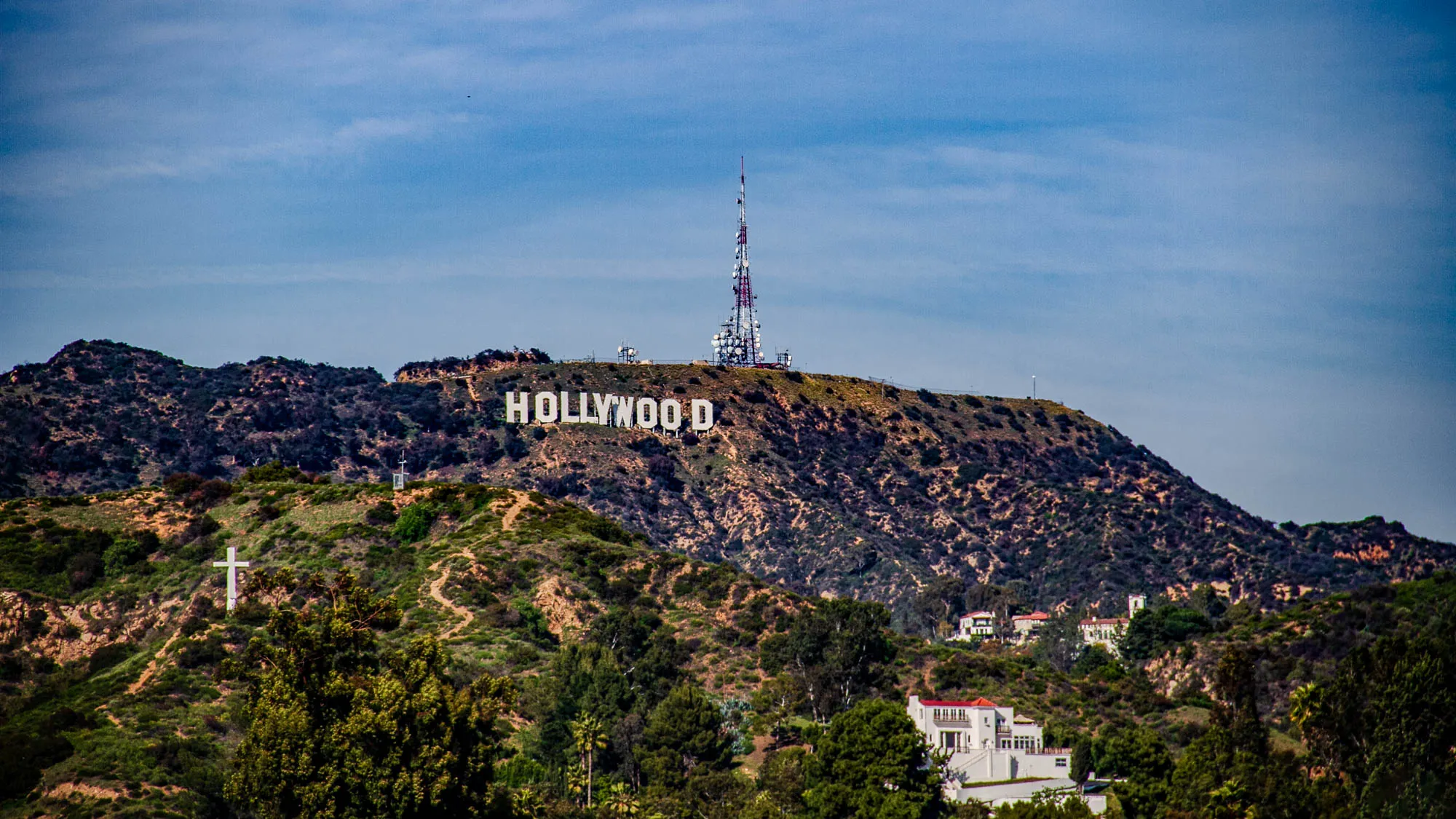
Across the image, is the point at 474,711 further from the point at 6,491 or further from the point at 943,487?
the point at 943,487

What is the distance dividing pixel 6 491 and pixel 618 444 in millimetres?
54800

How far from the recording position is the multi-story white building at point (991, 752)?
86938 millimetres

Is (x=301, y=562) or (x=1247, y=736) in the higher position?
(x=301, y=562)

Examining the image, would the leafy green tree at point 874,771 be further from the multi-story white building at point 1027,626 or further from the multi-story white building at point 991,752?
the multi-story white building at point 1027,626

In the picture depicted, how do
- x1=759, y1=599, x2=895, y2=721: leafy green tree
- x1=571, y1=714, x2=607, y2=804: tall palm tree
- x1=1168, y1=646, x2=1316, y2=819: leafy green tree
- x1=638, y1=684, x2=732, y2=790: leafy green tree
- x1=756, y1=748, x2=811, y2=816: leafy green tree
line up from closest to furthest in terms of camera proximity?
x1=1168, y1=646, x2=1316, y2=819: leafy green tree
x1=756, y1=748, x2=811, y2=816: leafy green tree
x1=571, y1=714, x2=607, y2=804: tall palm tree
x1=638, y1=684, x2=732, y2=790: leafy green tree
x1=759, y1=599, x2=895, y2=721: leafy green tree

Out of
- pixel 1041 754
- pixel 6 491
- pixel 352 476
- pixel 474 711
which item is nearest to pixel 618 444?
pixel 352 476

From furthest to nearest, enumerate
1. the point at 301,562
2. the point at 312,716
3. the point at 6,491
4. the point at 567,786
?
the point at 6,491 → the point at 301,562 → the point at 567,786 → the point at 312,716

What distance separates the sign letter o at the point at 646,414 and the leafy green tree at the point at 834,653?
73.8 m

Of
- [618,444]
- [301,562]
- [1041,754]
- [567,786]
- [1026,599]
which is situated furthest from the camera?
[618,444]

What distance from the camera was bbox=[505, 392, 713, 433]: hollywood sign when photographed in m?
188

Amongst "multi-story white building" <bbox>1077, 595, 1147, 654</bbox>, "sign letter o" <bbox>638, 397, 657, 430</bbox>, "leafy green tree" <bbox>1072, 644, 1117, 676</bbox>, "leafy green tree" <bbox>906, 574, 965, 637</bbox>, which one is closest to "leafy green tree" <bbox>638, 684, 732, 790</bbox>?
"leafy green tree" <bbox>1072, 644, 1117, 676</bbox>

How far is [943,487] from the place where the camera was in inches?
7638

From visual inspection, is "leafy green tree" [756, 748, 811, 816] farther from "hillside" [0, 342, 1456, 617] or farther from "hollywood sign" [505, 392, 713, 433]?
"hollywood sign" [505, 392, 713, 433]

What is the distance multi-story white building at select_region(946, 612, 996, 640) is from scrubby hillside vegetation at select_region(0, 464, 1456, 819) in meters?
8.50
